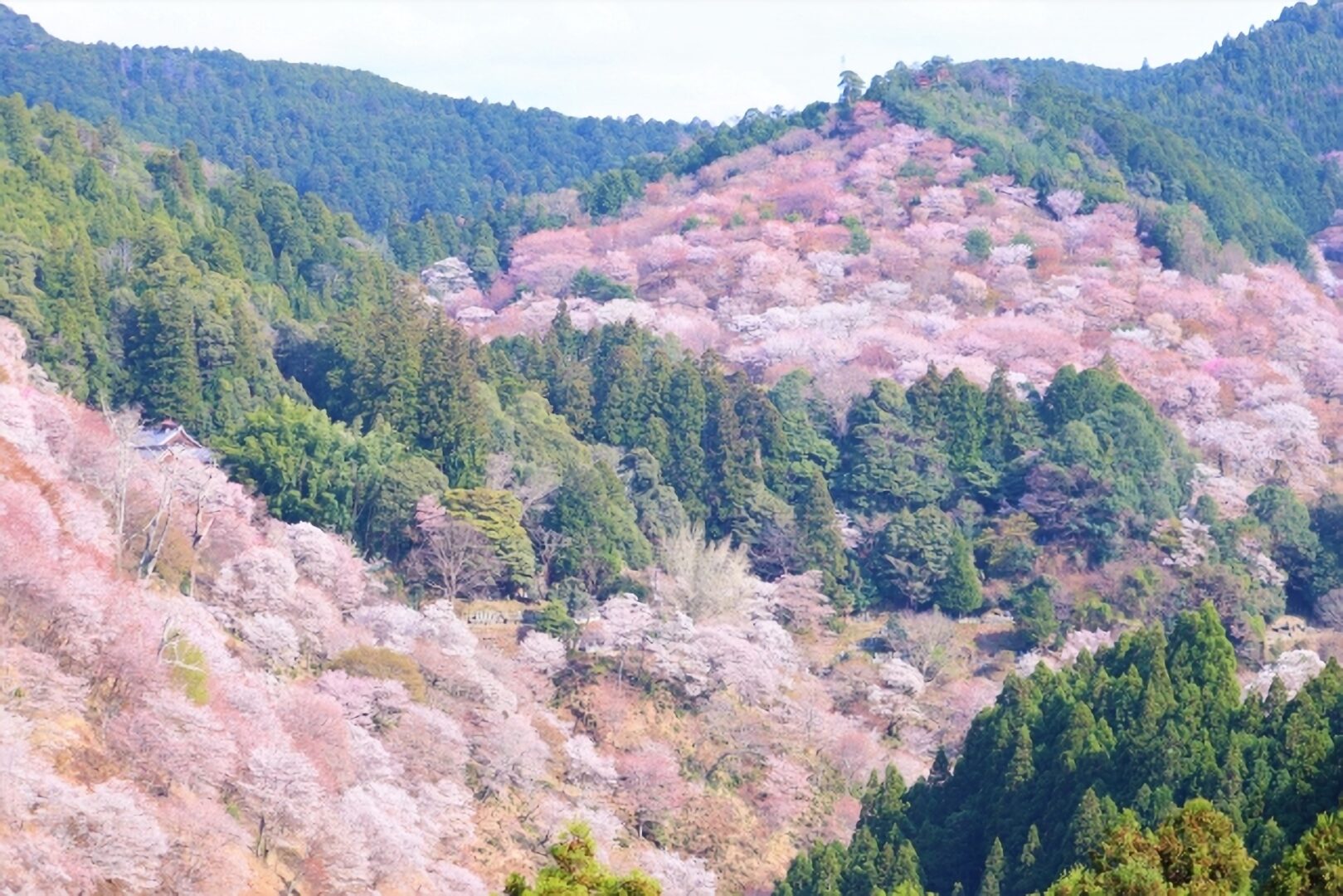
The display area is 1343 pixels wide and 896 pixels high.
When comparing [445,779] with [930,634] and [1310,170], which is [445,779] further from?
[1310,170]

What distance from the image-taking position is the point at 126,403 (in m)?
51.5

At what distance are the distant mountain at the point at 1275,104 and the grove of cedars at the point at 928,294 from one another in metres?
11.0

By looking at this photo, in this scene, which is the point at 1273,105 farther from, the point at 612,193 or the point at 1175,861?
the point at 1175,861

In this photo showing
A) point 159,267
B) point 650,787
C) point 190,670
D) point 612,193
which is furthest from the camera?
point 612,193

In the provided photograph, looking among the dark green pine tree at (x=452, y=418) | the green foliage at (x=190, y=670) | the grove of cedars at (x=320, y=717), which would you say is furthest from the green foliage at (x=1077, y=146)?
the green foliage at (x=190, y=670)

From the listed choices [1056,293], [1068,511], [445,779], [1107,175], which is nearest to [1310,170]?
[1107,175]

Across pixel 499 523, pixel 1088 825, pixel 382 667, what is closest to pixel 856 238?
pixel 499 523

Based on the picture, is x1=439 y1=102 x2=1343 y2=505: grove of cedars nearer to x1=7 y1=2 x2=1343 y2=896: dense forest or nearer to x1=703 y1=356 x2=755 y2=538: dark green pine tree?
x1=7 y1=2 x2=1343 y2=896: dense forest

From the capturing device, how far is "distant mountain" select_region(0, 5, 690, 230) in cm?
11762

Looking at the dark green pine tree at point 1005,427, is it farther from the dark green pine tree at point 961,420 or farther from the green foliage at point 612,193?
the green foliage at point 612,193

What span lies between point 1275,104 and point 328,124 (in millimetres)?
50347

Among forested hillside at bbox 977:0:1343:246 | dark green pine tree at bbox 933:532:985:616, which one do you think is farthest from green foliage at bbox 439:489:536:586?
forested hillside at bbox 977:0:1343:246

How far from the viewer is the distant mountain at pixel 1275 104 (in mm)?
96812

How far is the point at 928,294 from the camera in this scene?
2968 inches
